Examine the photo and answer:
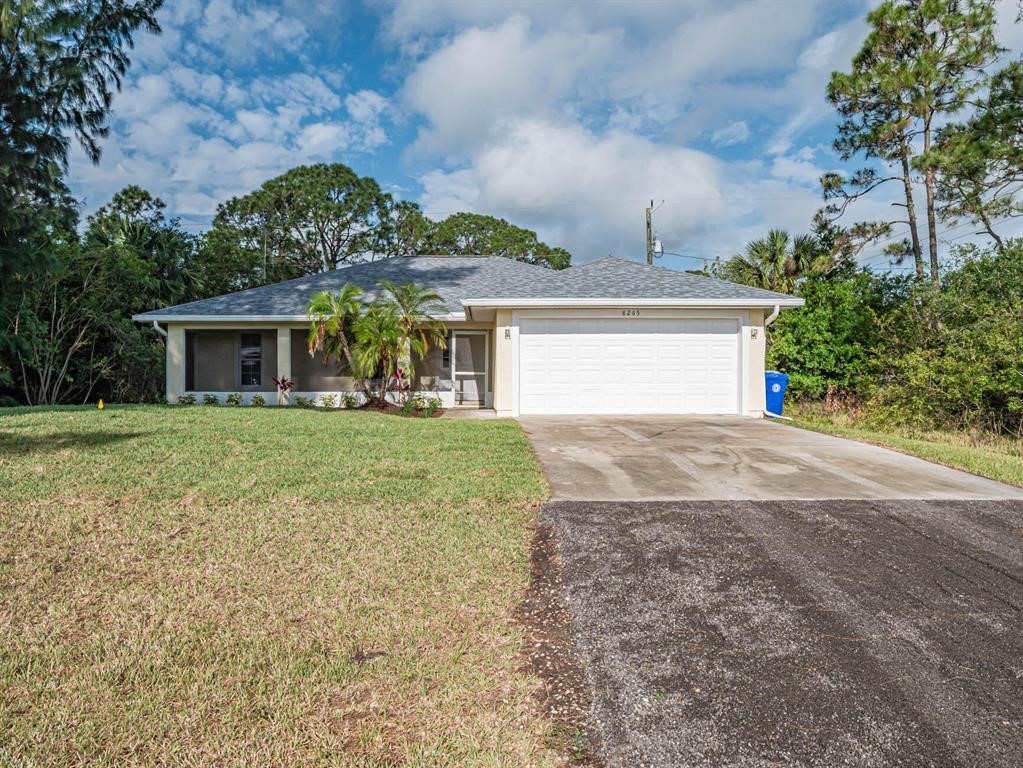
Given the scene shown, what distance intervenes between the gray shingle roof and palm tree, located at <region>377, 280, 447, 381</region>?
808 millimetres

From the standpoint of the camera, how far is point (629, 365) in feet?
41.7

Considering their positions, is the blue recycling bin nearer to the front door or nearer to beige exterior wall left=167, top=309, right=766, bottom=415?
beige exterior wall left=167, top=309, right=766, bottom=415

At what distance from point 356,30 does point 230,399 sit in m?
9.55

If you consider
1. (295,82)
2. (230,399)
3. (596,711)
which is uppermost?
(295,82)

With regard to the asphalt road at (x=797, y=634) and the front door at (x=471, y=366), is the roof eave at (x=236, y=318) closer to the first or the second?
the front door at (x=471, y=366)

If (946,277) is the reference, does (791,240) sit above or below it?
above

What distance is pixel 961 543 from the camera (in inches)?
174

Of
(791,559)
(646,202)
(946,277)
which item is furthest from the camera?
(646,202)

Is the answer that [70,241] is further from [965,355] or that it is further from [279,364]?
[965,355]

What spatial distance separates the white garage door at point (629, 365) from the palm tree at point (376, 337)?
3.06 m

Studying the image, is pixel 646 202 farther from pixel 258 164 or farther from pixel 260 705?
pixel 260 705

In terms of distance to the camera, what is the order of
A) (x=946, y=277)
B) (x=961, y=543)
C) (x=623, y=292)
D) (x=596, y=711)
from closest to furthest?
1. (x=596, y=711)
2. (x=961, y=543)
3. (x=623, y=292)
4. (x=946, y=277)

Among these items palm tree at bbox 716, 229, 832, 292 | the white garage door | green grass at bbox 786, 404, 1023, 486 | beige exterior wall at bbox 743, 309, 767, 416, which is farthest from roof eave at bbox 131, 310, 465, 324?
palm tree at bbox 716, 229, 832, 292

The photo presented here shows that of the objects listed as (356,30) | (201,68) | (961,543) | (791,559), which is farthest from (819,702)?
(201,68)
